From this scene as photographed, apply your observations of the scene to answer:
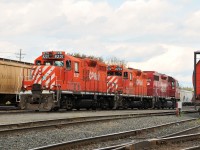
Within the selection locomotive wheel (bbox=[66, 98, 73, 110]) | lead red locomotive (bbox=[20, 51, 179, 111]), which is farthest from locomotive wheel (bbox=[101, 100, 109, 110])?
locomotive wheel (bbox=[66, 98, 73, 110])

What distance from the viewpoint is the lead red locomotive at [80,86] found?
63.3 ft

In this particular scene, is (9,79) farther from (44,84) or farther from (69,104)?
(69,104)

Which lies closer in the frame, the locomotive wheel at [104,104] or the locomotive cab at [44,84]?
the locomotive cab at [44,84]

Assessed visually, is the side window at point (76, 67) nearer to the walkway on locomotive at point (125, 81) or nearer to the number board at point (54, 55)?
the number board at point (54, 55)

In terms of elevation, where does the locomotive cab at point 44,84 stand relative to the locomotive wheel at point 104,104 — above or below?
above

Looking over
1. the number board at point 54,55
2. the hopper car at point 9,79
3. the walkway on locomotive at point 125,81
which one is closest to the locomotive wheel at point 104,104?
the walkway on locomotive at point 125,81

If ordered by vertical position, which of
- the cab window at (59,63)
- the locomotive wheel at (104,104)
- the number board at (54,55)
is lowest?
the locomotive wheel at (104,104)

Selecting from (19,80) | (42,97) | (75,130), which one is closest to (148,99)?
(19,80)

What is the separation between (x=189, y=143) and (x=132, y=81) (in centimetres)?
2087

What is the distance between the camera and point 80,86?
858 inches

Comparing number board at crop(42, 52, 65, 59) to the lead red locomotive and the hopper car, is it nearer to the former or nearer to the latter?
the lead red locomotive

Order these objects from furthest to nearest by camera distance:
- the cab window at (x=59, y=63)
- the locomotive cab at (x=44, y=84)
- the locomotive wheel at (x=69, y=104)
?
the locomotive wheel at (x=69, y=104) < the cab window at (x=59, y=63) < the locomotive cab at (x=44, y=84)

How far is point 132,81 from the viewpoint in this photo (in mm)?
29578

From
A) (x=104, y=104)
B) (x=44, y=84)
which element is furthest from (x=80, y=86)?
(x=104, y=104)
